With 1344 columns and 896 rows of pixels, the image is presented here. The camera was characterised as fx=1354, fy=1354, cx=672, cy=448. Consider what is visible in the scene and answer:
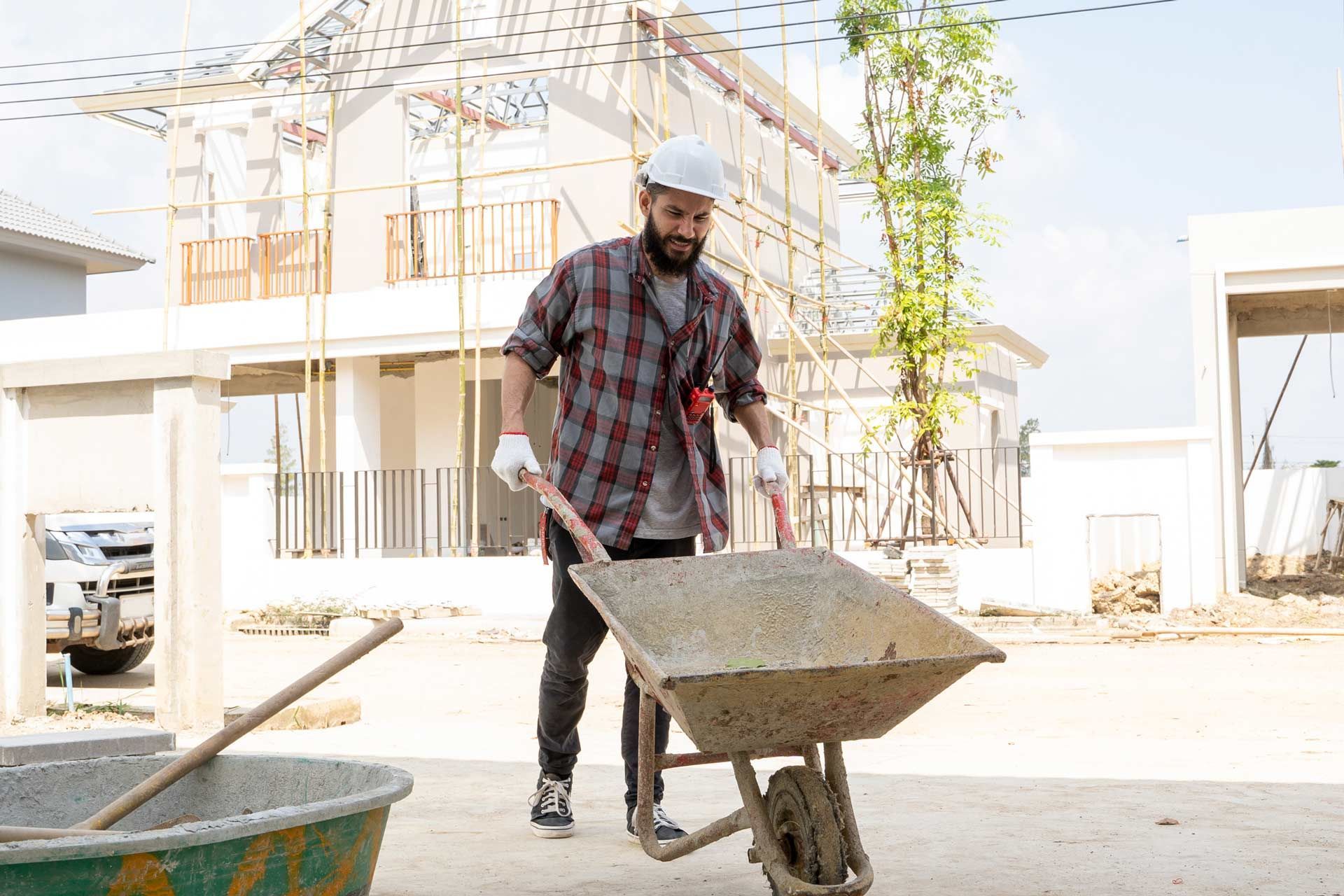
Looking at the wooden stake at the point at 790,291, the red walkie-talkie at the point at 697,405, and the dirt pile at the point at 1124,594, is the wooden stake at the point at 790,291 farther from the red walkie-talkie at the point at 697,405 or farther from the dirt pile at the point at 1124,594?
the red walkie-talkie at the point at 697,405

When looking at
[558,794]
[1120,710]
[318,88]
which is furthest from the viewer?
[318,88]

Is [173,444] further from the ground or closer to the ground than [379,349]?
closer to the ground

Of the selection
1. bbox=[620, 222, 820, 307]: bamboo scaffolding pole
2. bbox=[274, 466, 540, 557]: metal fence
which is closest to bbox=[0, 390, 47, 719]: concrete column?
bbox=[274, 466, 540, 557]: metal fence

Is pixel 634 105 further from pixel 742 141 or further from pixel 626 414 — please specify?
pixel 626 414

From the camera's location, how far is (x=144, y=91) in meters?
18.8

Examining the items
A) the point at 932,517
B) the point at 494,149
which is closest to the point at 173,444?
the point at 932,517

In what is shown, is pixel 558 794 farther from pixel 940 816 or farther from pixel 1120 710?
pixel 1120 710

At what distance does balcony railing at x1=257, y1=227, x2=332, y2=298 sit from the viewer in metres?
17.2

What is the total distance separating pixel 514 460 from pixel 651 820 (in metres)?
1.09

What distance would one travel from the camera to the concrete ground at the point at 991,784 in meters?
3.54

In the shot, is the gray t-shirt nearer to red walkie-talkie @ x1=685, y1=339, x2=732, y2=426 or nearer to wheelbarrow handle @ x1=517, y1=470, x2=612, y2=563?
red walkie-talkie @ x1=685, y1=339, x2=732, y2=426

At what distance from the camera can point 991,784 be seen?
200 inches

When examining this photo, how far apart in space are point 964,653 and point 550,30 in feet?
46.9

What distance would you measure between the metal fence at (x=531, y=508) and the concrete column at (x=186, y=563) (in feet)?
23.3
